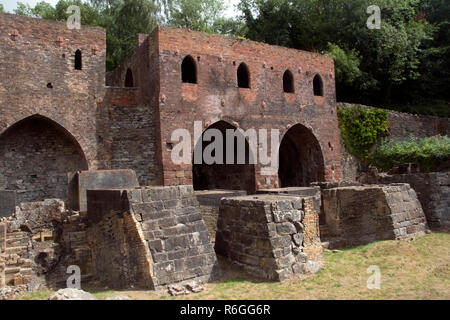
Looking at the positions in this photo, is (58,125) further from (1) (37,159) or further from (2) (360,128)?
(2) (360,128)

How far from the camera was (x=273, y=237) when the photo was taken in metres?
5.98

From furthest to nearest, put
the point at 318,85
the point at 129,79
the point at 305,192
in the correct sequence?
the point at 318,85
the point at 129,79
the point at 305,192

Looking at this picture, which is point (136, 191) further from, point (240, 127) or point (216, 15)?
point (216, 15)

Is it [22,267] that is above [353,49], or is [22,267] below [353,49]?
below

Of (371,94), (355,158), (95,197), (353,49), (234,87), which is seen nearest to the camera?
(95,197)

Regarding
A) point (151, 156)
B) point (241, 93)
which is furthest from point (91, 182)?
point (241, 93)

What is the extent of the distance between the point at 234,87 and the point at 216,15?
62.4ft

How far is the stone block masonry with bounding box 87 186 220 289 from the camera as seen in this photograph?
570 cm

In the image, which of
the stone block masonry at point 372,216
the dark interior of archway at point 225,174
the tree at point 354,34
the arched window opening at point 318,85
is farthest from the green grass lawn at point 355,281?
the tree at point 354,34

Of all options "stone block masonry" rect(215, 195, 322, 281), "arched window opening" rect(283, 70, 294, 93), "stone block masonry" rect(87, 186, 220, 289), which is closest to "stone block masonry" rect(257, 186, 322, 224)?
"stone block masonry" rect(215, 195, 322, 281)

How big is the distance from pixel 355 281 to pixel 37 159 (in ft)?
35.9

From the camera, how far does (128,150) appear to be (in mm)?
13164

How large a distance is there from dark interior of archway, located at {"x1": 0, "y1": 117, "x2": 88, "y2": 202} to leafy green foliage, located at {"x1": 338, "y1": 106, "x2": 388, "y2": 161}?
501 inches

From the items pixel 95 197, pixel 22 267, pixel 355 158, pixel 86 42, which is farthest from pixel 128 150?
pixel 355 158
